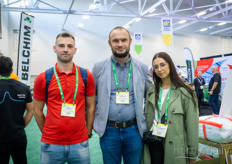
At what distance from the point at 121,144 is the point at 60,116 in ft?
1.99

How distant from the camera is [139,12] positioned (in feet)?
28.8

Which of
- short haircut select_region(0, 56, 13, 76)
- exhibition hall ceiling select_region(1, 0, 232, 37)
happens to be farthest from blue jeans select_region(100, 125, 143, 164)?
exhibition hall ceiling select_region(1, 0, 232, 37)

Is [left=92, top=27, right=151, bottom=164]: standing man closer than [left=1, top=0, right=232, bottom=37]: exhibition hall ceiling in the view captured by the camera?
Yes

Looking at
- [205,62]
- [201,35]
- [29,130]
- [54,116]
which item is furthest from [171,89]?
[201,35]

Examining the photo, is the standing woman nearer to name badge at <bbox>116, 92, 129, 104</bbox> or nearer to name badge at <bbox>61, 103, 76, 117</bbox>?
name badge at <bbox>116, 92, 129, 104</bbox>

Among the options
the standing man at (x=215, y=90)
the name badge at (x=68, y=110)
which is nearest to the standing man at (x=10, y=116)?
the name badge at (x=68, y=110)

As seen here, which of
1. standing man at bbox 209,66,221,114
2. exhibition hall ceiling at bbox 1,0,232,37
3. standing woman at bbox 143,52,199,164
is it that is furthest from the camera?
exhibition hall ceiling at bbox 1,0,232,37

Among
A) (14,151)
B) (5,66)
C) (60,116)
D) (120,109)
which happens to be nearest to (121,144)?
(120,109)

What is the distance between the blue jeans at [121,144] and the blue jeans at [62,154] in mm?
234

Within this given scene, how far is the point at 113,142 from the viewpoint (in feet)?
5.56

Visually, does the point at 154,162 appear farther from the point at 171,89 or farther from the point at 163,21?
the point at 163,21

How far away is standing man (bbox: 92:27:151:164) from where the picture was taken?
1694mm

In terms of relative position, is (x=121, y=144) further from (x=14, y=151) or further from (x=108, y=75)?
(x=14, y=151)

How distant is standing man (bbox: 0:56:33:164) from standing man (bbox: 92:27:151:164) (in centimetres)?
78
